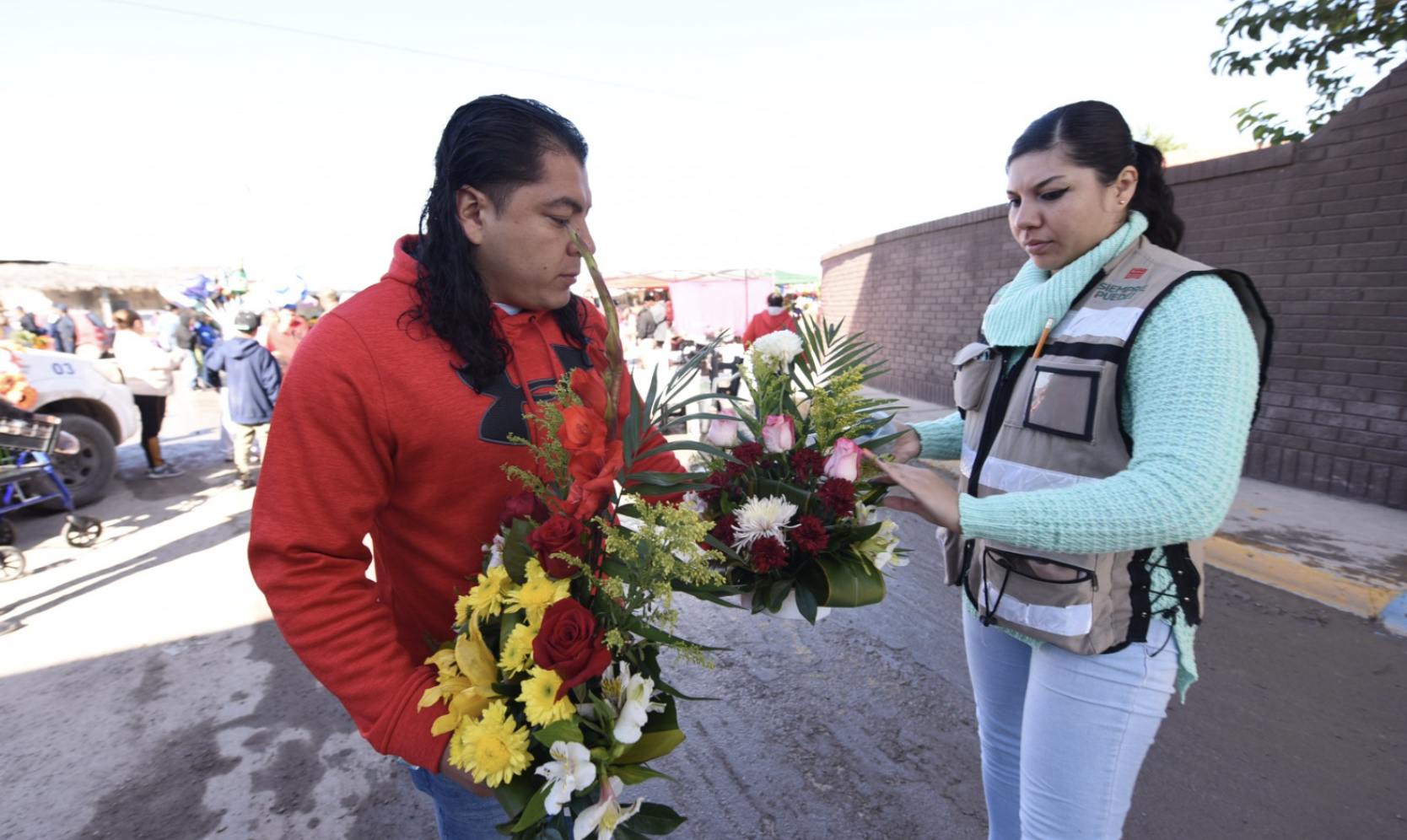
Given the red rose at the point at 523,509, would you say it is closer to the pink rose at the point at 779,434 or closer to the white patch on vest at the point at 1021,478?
the pink rose at the point at 779,434

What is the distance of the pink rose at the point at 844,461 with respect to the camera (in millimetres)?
1461

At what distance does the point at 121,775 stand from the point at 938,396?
973 cm

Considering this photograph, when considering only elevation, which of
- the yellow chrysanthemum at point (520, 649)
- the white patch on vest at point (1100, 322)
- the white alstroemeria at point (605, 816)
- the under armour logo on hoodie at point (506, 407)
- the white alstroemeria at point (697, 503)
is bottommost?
the white alstroemeria at point (605, 816)

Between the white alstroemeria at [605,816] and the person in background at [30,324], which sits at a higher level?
the person in background at [30,324]

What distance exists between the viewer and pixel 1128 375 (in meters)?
1.39

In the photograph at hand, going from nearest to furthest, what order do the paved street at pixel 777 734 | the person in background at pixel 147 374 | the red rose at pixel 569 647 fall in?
the red rose at pixel 569 647
the paved street at pixel 777 734
the person in background at pixel 147 374

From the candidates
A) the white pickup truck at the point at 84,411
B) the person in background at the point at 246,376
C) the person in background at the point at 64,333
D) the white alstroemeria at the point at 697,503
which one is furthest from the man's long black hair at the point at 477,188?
the person in background at the point at 64,333

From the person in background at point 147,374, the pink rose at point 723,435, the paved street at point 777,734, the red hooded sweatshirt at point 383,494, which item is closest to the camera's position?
the red hooded sweatshirt at point 383,494

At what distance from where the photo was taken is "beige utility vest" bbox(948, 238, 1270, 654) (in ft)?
4.60

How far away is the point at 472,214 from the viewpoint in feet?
4.70

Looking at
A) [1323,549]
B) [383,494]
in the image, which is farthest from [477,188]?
[1323,549]

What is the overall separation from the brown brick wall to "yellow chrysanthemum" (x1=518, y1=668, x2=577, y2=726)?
6427 millimetres

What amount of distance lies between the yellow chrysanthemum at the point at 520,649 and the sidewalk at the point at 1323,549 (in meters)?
4.70

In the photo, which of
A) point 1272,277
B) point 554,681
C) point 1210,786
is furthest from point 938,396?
point 554,681
